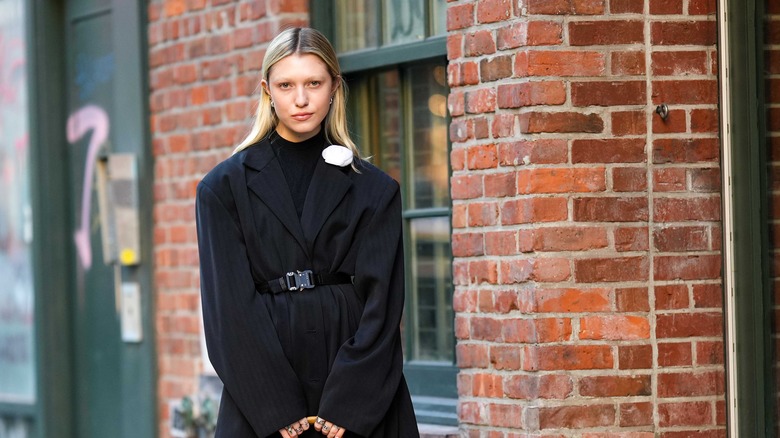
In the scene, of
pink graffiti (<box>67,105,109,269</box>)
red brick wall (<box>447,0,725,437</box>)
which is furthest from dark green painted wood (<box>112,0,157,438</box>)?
red brick wall (<box>447,0,725,437</box>)

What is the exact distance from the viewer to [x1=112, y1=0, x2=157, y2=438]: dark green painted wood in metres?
7.45

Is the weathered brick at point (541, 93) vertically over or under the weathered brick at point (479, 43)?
under

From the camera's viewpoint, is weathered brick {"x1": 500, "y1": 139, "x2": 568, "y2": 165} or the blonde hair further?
weathered brick {"x1": 500, "y1": 139, "x2": 568, "y2": 165}

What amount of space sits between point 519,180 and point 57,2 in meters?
4.25

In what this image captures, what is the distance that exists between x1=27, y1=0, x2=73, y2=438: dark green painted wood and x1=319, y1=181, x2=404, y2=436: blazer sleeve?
4.59m

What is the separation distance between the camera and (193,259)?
7102mm

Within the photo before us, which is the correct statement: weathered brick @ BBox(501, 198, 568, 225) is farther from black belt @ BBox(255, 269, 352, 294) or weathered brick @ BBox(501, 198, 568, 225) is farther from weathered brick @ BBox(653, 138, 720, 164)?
black belt @ BBox(255, 269, 352, 294)

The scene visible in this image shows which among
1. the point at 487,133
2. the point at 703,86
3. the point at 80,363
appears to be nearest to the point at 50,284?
the point at 80,363

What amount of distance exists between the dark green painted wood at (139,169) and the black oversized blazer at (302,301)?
338 centimetres

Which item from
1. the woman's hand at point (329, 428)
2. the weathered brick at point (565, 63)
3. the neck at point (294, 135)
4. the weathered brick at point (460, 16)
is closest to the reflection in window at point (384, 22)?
the weathered brick at point (460, 16)

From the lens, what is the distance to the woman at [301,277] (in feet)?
13.1

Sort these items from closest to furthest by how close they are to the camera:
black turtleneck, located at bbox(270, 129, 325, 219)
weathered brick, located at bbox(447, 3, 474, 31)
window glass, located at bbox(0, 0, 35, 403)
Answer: black turtleneck, located at bbox(270, 129, 325, 219) < weathered brick, located at bbox(447, 3, 474, 31) < window glass, located at bbox(0, 0, 35, 403)

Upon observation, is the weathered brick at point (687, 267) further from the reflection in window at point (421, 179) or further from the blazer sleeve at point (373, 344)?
the blazer sleeve at point (373, 344)

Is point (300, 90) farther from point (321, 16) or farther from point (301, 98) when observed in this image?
point (321, 16)
